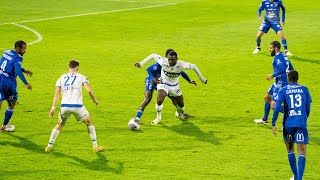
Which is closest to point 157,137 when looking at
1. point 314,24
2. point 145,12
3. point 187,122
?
point 187,122

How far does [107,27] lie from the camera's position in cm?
3806

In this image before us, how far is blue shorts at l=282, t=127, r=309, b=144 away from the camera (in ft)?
48.8

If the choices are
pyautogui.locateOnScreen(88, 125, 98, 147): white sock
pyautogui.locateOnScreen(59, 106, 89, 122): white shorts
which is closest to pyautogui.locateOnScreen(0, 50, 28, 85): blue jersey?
pyautogui.locateOnScreen(59, 106, 89, 122): white shorts

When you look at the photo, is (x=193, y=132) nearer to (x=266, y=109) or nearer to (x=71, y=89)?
(x=266, y=109)

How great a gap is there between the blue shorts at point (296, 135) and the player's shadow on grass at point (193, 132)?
3.67 metres

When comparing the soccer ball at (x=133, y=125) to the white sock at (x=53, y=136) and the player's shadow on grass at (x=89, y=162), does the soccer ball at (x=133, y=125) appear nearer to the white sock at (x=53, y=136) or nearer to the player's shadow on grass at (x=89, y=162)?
the player's shadow on grass at (x=89, y=162)

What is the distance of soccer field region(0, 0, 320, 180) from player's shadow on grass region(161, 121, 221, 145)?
30mm

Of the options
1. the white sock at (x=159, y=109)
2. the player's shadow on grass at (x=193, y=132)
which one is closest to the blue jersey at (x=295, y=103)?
the player's shadow on grass at (x=193, y=132)

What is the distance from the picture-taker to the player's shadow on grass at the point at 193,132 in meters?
18.9

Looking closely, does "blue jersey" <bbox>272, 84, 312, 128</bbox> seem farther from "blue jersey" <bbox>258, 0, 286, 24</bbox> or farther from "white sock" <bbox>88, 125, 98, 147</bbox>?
"blue jersey" <bbox>258, 0, 286, 24</bbox>

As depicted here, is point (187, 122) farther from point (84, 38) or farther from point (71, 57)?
point (84, 38)

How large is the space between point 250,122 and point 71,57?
11805 mm

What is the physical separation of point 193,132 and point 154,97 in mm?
4682

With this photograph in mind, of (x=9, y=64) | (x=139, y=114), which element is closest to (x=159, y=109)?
(x=139, y=114)
